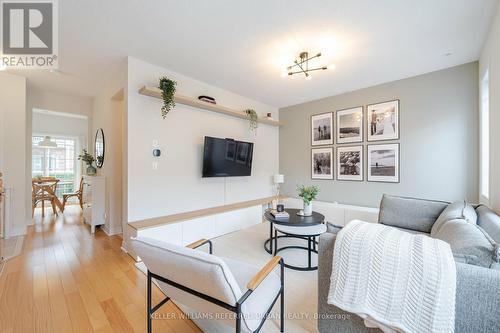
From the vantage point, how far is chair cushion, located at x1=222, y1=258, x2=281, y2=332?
1.19 metres

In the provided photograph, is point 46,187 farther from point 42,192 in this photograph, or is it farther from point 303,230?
point 303,230

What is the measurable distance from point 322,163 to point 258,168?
1.48m

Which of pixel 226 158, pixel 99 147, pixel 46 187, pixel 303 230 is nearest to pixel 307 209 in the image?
pixel 303 230

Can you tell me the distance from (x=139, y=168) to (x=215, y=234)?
1.60 meters

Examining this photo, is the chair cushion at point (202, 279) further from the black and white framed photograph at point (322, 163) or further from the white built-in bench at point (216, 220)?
the black and white framed photograph at point (322, 163)

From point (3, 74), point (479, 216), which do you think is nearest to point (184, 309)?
point (479, 216)

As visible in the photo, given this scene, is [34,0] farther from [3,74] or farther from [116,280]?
[116,280]

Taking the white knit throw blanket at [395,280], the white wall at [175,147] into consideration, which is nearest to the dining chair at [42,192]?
the white wall at [175,147]

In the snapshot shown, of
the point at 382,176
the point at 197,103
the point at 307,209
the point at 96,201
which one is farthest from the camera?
the point at 382,176

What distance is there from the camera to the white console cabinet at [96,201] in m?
3.72

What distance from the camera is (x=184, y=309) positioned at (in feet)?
5.92

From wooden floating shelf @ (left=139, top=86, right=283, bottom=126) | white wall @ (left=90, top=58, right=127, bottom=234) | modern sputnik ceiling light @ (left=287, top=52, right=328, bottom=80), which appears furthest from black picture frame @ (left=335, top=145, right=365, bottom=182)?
white wall @ (left=90, top=58, right=127, bottom=234)

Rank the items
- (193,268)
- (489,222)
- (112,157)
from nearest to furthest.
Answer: (193,268) → (489,222) → (112,157)

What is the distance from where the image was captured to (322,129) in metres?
4.65
